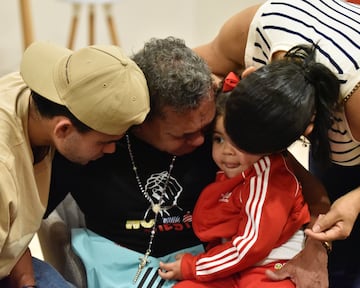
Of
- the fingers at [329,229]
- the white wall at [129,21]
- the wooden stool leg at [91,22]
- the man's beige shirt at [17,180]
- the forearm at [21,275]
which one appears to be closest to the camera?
the man's beige shirt at [17,180]

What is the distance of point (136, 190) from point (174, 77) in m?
0.34

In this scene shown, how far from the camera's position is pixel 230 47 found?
4.58 feet

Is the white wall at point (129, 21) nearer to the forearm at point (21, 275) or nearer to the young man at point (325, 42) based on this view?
the young man at point (325, 42)

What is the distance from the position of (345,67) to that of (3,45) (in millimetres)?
2590

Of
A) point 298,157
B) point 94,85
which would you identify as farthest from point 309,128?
point 298,157

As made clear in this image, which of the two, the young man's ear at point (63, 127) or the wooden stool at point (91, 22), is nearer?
the young man's ear at point (63, 127)

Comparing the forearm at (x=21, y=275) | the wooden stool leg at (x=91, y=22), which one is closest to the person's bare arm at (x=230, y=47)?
the forearm at (x=21, y=275)

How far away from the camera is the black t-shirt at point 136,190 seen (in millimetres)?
1378

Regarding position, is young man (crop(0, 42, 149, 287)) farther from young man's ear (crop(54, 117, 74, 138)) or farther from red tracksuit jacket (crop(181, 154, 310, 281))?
red tracksuit jacket (crop(181, 154, 310, 281))

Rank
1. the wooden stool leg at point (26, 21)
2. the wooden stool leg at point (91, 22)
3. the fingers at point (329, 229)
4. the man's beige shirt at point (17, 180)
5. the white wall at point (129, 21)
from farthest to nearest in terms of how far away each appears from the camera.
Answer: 1. the white wall at point (129, 21)
2. the wooden stool leg at point (91, 22)
3. the wooden stool leg at point (26, 21)
4. the fingers at point (329, 229)
5. the man's beige shirt at point (17, 180)

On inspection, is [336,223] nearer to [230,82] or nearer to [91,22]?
[230,82]

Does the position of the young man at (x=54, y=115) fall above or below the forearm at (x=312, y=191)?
above

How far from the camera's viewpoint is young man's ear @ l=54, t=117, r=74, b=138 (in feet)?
3.67

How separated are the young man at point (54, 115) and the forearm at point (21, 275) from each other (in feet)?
0.26
